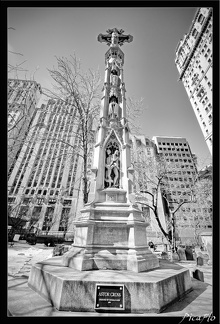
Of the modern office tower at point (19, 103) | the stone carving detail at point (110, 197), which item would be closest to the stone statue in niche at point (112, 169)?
the stone carving detail at point (110, 197)

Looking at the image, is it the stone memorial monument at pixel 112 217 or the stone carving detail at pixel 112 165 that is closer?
the stone memorial monument at pixel 112 217

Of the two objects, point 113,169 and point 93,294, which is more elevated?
point 113,169

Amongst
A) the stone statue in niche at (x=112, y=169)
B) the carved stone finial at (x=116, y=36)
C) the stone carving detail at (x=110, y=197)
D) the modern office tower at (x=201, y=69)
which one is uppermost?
the modern office tower at (x=201, y=69)

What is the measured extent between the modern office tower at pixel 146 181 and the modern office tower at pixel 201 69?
57.0ft

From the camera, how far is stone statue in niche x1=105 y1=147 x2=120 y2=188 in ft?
18.5

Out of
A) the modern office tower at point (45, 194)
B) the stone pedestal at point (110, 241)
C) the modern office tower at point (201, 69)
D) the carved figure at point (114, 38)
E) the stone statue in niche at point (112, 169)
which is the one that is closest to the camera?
the stone pedestal at point (110, 241)

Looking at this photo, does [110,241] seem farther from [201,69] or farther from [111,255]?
[201,69]

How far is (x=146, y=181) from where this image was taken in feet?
55.6

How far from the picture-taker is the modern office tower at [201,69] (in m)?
40.2

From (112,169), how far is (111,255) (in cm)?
297

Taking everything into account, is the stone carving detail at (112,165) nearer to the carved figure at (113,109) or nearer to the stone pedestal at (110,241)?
the stone pedestal at (110,241)

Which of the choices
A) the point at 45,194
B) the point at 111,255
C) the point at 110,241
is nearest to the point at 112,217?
the point at 110,241

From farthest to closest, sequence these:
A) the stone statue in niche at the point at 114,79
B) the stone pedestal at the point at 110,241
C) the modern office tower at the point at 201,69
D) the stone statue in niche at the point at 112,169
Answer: the modern office tower at the point at 201,69 < the stone statue in niche at the point at 114,79 < the stone statue in niche at the point at 112,169 < the stone pedestal at the point at 110,241
